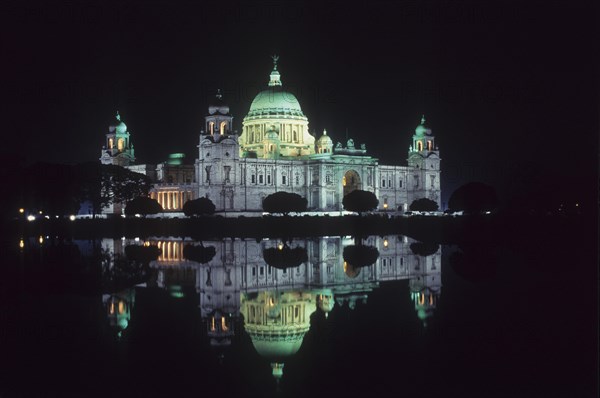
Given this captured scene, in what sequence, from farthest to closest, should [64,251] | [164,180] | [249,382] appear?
[164,180] → [64,251] → [249,382]

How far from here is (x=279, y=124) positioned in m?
115

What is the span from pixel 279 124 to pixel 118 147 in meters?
21.0

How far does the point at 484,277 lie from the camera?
27.7 meters

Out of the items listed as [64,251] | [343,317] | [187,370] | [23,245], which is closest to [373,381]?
[187,370]

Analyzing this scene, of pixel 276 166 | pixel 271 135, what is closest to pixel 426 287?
pixel 276 166

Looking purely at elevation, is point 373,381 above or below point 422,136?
below

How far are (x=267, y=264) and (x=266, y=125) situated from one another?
82.5m

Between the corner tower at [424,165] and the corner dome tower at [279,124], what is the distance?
1566 centimetres

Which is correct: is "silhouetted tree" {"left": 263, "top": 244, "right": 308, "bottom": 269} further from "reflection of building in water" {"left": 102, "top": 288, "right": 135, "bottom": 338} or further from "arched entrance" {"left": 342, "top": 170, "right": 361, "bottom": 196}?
"arched entrance" {"left": 342, "top": 170, "right": 361, "bottom": 196}

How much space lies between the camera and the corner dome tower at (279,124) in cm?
11494

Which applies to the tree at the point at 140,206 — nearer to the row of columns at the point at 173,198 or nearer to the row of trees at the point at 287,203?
the row of trees at the point at 287,203

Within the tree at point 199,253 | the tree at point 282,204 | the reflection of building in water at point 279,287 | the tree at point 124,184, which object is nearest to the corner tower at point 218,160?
the tree at point 124,184

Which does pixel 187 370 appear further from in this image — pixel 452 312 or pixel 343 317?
pixel 452 312

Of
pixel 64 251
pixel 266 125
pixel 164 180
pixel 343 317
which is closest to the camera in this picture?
pixel 343 317
